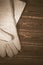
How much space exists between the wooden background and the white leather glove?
4 cm

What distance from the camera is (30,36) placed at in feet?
4.31

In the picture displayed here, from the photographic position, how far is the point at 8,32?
50.3 inches

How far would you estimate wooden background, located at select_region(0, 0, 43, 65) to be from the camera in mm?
1303

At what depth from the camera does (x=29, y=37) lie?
1.31 metres

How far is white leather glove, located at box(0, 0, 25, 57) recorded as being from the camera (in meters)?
1.27

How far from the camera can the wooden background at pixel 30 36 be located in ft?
4.27

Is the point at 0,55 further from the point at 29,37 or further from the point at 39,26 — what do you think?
the point at 39,26

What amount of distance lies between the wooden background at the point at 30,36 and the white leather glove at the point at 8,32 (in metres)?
0.04

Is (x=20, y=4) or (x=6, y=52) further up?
(x=20, y=4)

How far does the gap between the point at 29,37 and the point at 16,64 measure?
0.75 ft

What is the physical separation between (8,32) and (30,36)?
17cm

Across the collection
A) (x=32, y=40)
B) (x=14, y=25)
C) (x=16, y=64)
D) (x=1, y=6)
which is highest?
(x=1, y=6)

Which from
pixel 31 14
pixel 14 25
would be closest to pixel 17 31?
pixel 14 25

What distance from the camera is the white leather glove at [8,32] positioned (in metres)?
1.27
